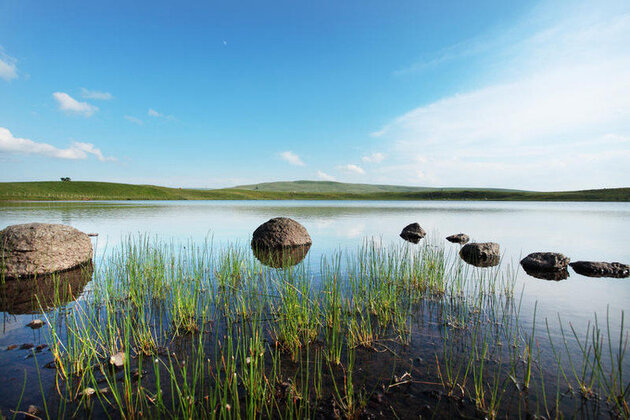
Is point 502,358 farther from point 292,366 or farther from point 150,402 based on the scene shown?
point 150,402

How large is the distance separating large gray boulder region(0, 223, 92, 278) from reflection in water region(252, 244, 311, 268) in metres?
6.14

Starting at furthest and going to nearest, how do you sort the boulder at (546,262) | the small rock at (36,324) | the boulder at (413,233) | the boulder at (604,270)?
1. the boulder at (413,233)
2. the boulder at (546,262)
3. the boulder at (604,270)
4. the small rock at (36,324)

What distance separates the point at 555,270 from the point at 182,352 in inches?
482

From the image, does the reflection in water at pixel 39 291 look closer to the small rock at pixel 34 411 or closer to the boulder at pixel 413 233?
the small rock at pixel 34 411

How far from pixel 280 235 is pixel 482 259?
8.75 m

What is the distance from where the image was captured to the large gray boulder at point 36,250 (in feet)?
27.5

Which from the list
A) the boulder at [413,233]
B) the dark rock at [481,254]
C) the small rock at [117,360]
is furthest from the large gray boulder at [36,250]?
the boulder at [413,233]

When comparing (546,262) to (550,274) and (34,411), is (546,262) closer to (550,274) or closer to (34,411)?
(550,274)

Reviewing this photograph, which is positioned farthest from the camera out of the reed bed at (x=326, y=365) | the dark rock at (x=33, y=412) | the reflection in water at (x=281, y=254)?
the reflection in water at (x=281, y=254)

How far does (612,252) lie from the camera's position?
14234mm

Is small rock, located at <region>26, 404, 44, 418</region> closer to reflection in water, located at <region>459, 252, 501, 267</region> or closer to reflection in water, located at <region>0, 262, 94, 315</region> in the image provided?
reflection in water, located at <region>0, 262, 94, 315</region>

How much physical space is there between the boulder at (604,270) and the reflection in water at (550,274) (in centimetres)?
58

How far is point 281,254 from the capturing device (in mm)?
12828

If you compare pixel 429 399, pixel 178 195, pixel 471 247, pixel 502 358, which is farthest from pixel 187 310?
pixel 178 195
